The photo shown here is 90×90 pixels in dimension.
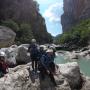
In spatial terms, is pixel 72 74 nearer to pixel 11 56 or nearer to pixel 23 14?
pixel 11 56

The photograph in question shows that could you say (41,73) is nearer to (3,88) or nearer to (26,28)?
(3,88)

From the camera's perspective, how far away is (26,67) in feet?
52.9

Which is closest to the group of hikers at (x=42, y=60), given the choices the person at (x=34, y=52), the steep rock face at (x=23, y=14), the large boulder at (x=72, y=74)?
the person at (x=34, y=52)

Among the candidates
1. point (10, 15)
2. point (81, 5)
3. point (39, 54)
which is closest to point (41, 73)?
point (39, 54)

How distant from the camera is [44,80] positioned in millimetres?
15430

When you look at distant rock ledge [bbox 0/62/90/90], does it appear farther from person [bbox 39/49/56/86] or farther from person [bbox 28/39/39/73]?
person [bbox 28/39/39/73]

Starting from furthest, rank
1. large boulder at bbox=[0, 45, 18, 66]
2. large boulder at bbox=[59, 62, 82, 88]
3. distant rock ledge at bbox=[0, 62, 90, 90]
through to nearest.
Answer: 1. large boulder at bbox=[0, 45, 18, 66]
2. large boulder at bbox=[59, 62, 82, 88]
3. distant rock ledge at bbox=[0, 62, 90, 90]

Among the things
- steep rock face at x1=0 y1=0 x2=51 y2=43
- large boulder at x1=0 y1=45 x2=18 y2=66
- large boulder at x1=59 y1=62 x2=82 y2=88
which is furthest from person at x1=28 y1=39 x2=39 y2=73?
steep rock face at x1=0 y1=0 x2=51 y2=43

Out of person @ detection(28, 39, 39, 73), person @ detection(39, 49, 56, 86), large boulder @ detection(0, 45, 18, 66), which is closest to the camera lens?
Result: person @ detection(28, 39, 39, 73)

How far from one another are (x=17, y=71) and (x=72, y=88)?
10.4 feet

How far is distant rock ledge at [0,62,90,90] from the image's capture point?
14.3 metres

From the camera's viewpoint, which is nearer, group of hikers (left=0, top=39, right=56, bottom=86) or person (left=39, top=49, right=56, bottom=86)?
group of hikers (left=0, top=39, right=56, bottom=86)

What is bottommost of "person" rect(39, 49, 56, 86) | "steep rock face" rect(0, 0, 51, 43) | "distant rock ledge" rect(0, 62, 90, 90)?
"distant rock ledge" rect(0, 62, 90, 90)

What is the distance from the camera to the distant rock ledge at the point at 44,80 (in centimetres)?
1428
